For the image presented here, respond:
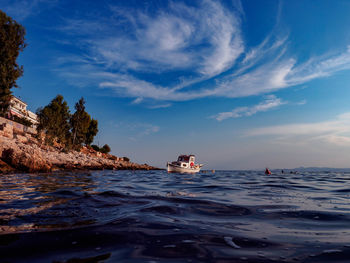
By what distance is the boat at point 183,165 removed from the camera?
125 ft

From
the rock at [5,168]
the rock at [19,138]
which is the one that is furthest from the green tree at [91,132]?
the rock at [5,168]

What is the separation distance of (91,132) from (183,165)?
44.1m

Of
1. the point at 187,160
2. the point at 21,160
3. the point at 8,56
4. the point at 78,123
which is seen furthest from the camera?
the point at 78,123

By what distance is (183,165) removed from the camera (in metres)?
39.7

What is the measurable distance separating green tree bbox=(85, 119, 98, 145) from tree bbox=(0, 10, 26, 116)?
1637 inches

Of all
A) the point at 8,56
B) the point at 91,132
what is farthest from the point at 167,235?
the point at 91,132

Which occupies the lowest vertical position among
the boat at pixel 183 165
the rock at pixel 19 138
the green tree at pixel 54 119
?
the boat at pixel 183 165

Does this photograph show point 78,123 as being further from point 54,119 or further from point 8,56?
point 8,56

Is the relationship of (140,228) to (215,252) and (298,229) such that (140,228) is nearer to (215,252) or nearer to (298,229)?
(215,252)

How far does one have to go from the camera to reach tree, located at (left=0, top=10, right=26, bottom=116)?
1100 inches

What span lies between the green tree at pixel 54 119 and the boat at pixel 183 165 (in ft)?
80.6

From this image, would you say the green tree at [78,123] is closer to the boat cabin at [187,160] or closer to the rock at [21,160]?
the boat cabin at [187,160]

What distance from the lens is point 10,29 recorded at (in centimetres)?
2869

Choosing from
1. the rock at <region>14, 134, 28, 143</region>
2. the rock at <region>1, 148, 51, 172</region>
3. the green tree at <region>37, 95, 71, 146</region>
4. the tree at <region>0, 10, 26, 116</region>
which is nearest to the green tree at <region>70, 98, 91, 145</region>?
the green tree at <region>37, 95, 71, 146</region>
